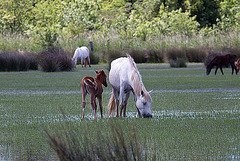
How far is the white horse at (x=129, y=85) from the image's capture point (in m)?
8.29

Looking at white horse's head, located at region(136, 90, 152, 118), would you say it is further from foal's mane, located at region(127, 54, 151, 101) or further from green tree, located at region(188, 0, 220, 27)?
green tree, located at region(188, 0, 220, 27)

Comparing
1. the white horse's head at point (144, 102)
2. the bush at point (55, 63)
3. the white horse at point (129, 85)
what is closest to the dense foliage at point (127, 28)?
the bush at point (55, 63)

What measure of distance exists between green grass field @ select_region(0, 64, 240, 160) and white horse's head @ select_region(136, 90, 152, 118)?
0.15m

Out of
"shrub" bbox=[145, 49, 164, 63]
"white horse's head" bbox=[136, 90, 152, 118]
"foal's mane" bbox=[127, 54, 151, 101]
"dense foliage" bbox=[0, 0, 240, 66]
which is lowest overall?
"shrub" bbox=[145, 49, 164, 63]

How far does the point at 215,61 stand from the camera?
71.4ft

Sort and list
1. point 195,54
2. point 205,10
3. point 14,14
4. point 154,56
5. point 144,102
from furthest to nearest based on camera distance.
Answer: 1. point 205,10
2. point 14,14
3. point 154,56
4. point 195,54
5. point 144,102

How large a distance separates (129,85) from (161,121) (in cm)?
84

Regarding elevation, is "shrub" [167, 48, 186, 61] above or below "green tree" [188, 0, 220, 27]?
below

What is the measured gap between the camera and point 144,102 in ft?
26.9

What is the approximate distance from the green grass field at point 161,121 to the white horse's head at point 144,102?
15 centimetres

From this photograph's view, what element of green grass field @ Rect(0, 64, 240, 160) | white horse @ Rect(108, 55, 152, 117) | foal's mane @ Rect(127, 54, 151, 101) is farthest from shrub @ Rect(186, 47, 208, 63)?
foal's mane @ Rect(127, 54, 151, 101)

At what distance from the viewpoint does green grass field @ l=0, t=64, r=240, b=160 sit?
19.8 ft

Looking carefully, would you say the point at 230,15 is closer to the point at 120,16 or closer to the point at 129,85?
the point at 120,16

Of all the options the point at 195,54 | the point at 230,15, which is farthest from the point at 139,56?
the point at 230,15
